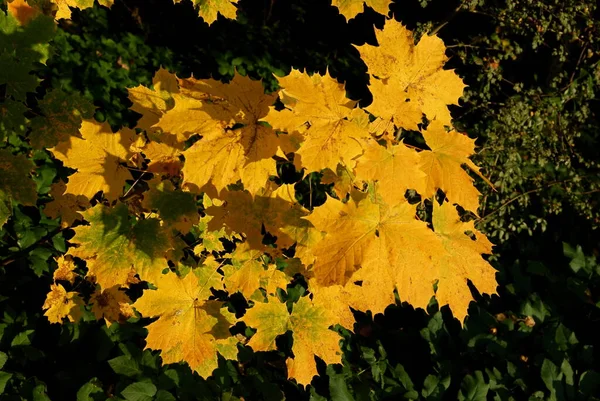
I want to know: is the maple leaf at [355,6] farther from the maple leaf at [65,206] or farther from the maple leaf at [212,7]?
the maple leaf at [65,206]

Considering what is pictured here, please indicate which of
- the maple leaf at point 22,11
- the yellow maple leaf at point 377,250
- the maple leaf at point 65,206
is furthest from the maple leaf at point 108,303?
the yellow maple leaf at point 377,250

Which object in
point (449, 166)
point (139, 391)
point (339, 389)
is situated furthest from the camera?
point (339, 389)

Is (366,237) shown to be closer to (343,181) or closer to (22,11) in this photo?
(343,181)

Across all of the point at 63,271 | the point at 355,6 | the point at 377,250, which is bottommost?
the point at 63,271

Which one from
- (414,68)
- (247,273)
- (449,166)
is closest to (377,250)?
(449,166)

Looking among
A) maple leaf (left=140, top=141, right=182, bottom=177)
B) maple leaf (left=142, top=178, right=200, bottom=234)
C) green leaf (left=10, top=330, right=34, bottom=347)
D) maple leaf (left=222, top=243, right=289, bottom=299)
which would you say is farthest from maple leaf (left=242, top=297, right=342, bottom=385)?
green leaf (left=10, top=330, right=34, bottom=347)

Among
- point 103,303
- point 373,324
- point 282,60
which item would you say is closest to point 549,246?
point 373,324
